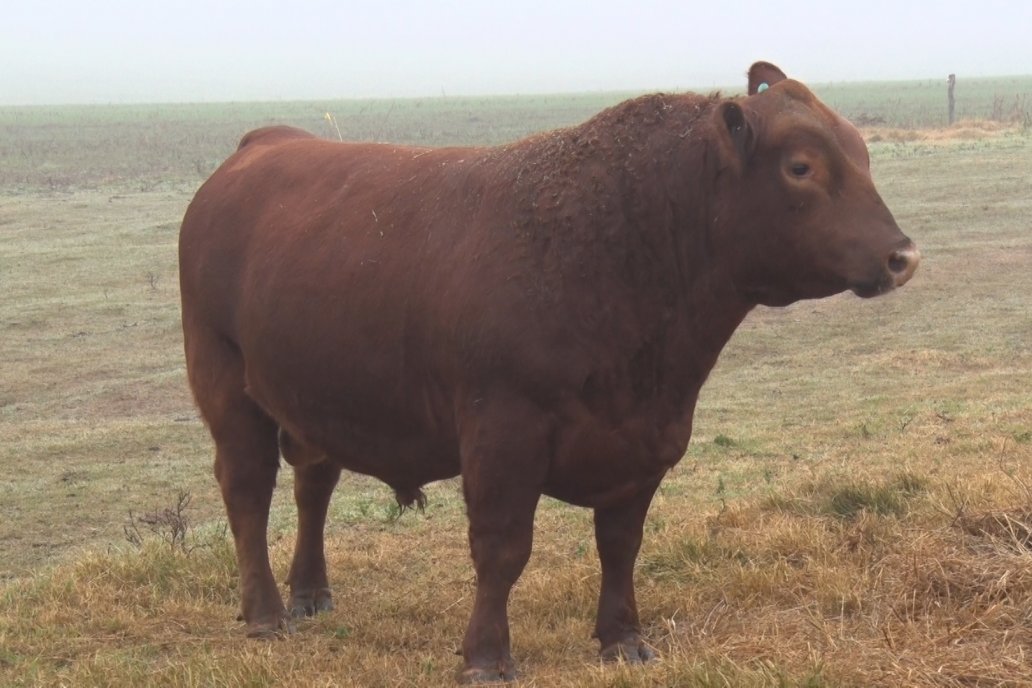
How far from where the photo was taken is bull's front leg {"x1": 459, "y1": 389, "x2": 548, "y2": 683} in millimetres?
4164

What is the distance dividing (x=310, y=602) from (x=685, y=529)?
177cm

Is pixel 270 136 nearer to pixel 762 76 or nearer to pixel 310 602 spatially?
pixel 310 602

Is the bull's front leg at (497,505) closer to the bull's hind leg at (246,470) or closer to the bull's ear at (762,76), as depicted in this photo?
the bull's hind leg at (246,470)

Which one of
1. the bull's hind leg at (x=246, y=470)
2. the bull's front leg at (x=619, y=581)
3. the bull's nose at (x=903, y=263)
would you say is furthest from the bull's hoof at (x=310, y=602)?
the bull's nose at (x=903, y=263)

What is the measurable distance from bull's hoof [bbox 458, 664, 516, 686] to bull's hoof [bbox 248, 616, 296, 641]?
114cm

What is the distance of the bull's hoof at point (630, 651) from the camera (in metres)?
4.76

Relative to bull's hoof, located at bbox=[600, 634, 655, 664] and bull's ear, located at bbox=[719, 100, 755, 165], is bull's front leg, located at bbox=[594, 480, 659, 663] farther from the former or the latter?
bull's ear, located at bbox=[719, 100, 755, 165]

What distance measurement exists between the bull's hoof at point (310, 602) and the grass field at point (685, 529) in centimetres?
15

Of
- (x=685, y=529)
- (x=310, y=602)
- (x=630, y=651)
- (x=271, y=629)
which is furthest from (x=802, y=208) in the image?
(x=310, y=602)

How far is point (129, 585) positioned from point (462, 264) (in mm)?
2579

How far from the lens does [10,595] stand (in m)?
5.83

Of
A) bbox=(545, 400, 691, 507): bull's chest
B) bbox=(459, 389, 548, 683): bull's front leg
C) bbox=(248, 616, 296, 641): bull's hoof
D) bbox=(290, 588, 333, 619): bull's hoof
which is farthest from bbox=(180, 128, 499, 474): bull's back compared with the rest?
bbox=(290, 588, 333, 619): bull's hoof

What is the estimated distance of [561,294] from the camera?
4191 millimetres

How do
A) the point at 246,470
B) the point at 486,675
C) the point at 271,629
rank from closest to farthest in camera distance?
the point at 486,675, the point at 271,629, the point at 246,470
